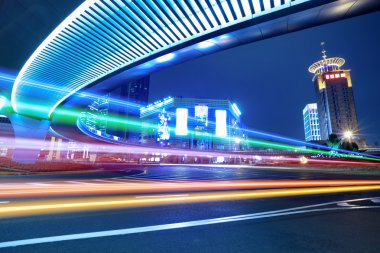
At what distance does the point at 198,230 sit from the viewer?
179 inches

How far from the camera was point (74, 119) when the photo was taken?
118 ft

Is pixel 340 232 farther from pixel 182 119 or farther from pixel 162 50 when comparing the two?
pixel 182 119

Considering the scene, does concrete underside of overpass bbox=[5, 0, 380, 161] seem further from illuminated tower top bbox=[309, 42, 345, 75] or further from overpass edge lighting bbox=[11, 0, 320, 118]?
illuminated tower top bbox=[309, 42, 345, 75]

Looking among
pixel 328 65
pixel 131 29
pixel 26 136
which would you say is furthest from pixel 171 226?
pixel 328 65

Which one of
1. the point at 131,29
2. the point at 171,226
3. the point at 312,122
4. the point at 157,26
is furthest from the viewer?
the point at 312,122

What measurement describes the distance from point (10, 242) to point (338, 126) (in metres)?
156

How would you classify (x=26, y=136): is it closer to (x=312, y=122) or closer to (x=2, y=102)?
(x=2, y=102)

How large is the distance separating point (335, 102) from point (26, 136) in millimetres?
154709

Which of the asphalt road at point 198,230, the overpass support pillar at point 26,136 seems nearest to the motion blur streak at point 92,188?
the asphalt road at point 198,230

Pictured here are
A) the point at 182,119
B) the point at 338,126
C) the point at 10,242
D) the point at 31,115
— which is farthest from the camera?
the point at 338,126

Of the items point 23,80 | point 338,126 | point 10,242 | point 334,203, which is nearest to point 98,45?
point 23,80

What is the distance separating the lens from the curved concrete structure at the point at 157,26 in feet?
31.8

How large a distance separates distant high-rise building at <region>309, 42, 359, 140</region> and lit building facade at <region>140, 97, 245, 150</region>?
54754 millimetres

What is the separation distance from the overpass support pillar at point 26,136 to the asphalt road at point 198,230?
2756cm
